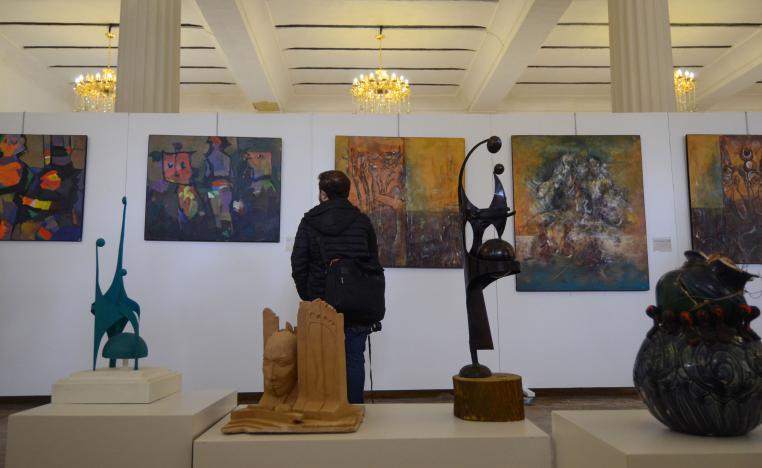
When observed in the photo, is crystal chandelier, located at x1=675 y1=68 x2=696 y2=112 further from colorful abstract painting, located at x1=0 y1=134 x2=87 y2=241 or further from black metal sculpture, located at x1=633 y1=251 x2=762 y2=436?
black metal sculpture, located at x1=633 y1=251 x2=762 y2=436

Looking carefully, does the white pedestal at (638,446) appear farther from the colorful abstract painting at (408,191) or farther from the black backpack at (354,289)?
the colorful abstract painting at (408,191)

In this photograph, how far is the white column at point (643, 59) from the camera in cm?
697

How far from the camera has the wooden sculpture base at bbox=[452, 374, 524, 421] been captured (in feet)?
7.91

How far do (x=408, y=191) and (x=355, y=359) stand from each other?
299 centimetres

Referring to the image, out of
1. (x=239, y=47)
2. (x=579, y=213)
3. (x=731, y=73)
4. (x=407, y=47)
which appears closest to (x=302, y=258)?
(x=579, y=213)

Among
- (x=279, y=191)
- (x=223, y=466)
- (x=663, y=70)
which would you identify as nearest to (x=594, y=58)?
(x=663, y=70)

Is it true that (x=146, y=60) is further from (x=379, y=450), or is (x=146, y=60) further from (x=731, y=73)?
(x=731, y=73)

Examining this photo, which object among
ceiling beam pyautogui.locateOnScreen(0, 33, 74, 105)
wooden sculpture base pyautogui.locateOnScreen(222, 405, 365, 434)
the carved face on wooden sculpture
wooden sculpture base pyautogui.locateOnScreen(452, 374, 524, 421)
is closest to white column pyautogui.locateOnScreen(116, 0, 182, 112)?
the carved face on wooden sculpture

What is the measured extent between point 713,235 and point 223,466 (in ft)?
19.3

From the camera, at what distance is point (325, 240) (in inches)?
145

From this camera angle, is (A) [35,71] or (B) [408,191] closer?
(B) [408,191]

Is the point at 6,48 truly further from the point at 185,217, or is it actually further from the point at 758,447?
the point at 758,447

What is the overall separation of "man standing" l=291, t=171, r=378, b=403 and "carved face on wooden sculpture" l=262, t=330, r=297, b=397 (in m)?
1.24

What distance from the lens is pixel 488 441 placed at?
2127 millimetres
